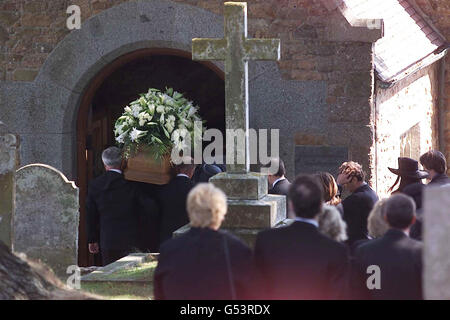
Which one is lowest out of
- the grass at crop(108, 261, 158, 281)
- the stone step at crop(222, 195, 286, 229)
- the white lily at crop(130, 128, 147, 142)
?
the grass at crop(108, 261, 158, 281)

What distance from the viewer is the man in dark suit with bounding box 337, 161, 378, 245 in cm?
834

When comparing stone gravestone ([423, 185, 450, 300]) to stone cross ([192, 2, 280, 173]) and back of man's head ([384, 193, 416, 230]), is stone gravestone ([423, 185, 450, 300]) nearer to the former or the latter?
back of man's head ([384, 193, 416, 230])

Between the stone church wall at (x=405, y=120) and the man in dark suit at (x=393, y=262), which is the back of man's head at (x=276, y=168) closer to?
the stone church wall at (x=405, y=120)

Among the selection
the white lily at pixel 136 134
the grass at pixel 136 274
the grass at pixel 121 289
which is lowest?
the grass at pixel 121 289

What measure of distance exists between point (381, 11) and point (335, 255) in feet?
27.7

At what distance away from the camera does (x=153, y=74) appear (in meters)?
15.2

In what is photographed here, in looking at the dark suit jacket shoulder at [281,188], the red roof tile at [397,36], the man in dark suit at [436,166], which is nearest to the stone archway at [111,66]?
the red roof tile at [397,36]

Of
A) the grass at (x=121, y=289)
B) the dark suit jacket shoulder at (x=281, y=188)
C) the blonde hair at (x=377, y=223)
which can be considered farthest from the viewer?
the dark suit jacket shoulder at (x=281, y=188)

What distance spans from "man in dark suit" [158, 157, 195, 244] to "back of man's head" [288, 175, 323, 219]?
4405mm

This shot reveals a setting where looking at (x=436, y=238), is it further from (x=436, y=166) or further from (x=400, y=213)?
(x=436, y=166)

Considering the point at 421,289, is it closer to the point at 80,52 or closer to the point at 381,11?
the point at 80,52

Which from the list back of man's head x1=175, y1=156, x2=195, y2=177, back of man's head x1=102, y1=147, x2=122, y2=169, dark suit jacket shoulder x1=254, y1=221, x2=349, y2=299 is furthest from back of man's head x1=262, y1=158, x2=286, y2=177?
dark suit jacket shoulder x1=254, y1=221, x2=349, y2=299

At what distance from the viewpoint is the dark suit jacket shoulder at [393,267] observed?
5695 mm

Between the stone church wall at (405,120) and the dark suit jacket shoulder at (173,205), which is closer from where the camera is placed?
the dark suit jacket shoulder at (173,205)
